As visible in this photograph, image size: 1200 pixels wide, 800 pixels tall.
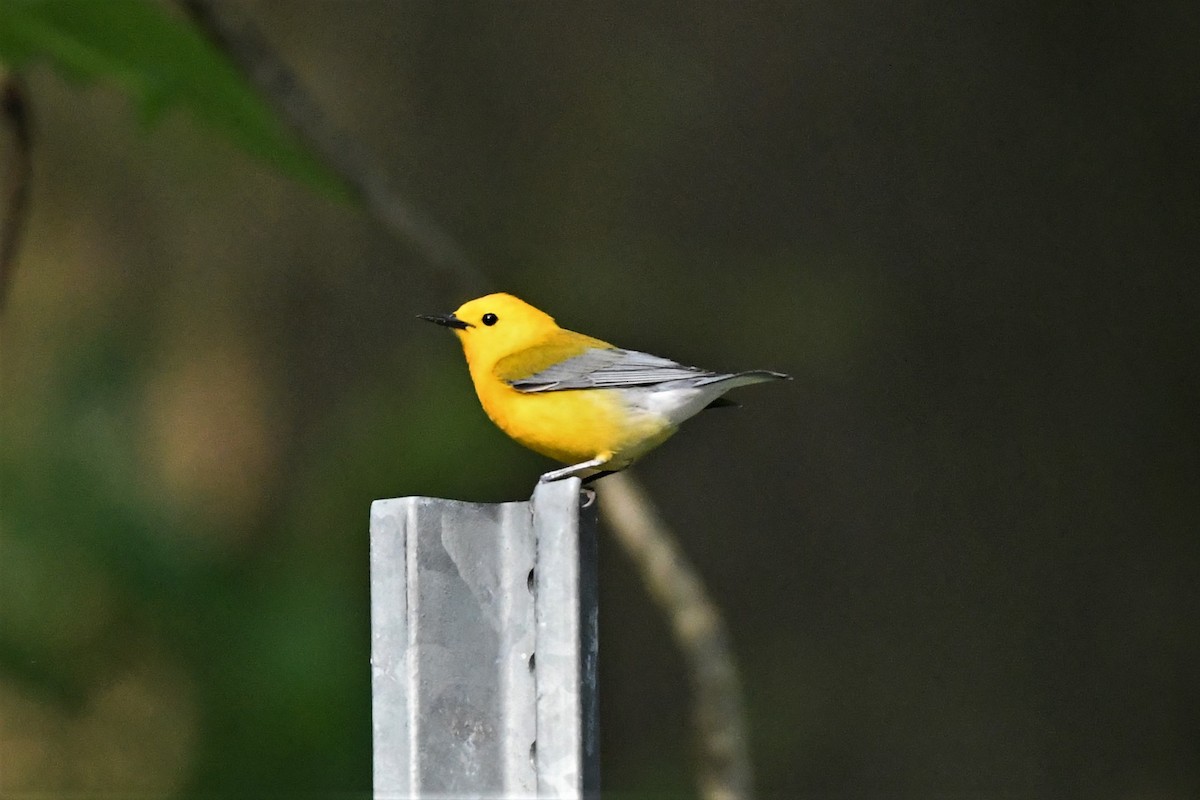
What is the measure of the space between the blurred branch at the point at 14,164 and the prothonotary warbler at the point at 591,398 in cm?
78

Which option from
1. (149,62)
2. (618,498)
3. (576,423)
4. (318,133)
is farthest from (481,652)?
(618,498)

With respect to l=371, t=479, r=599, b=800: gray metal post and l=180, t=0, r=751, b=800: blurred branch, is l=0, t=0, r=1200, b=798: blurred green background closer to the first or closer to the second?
l=180, t=0, r=751, b=800: blurred branch

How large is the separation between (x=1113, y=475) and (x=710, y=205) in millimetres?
1433

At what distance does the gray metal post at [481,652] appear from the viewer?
44.8 inches

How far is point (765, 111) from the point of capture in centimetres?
409

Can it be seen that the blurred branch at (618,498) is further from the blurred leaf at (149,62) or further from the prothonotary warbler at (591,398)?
the blurred leaf at (149,62)

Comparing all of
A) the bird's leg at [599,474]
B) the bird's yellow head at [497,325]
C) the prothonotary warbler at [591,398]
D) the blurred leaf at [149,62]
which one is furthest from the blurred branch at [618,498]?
the blurred leaf at [149,62]

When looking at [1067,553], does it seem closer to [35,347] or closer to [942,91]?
[942,91]

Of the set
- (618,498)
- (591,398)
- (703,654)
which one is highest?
(591,398)

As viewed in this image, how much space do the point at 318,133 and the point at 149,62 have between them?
1.14m

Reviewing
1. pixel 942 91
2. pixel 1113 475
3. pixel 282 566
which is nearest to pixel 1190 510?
pixel 1113 475

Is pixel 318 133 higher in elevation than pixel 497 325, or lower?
higher

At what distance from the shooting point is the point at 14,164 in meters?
1.42

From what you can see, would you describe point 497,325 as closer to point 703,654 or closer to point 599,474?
point 599,474
